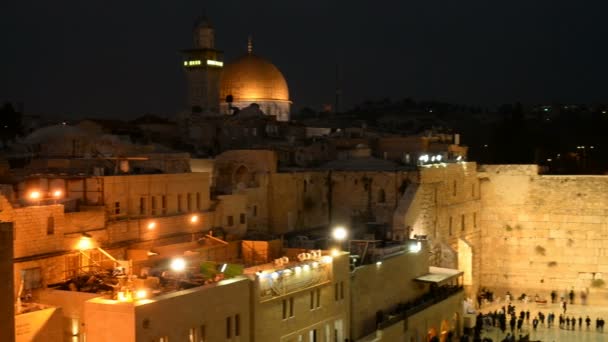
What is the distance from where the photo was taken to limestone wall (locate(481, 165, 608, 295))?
1328 inches

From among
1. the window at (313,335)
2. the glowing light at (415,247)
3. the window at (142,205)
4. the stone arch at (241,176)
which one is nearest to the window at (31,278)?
the window at (142,205)

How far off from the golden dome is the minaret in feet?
14.8

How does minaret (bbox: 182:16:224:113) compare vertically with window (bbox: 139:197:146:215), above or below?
above

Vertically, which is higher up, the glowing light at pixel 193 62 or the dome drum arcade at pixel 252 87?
the glowing light at pixel 193 62

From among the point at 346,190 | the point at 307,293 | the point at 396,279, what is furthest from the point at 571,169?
the point at 307,293

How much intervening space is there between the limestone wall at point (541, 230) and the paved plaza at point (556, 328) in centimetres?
120

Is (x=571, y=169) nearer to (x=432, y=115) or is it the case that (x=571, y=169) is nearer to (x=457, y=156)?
(x=457, y=156)

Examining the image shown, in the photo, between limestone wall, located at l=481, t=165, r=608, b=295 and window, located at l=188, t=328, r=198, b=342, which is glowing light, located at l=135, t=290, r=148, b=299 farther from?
limestone wall, located at l=481, t=165, r=608, b=295

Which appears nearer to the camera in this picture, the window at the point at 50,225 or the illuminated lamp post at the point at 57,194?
the window at the point at 50,225

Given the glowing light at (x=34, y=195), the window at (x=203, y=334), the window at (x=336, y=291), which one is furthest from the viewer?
the window at (x=336, y=291)

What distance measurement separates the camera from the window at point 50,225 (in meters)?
18.4

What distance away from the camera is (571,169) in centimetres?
4862

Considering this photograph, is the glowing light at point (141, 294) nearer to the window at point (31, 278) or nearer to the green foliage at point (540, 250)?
the window at point (31, 278)

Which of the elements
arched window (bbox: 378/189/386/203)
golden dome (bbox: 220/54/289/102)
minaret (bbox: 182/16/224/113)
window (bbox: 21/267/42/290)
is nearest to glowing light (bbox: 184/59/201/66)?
minaret (bbox: 182/16/224/113)
